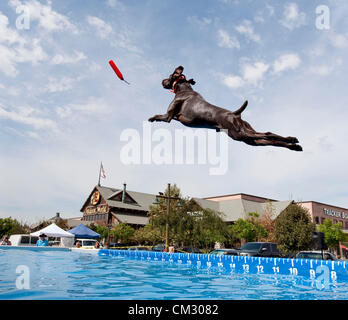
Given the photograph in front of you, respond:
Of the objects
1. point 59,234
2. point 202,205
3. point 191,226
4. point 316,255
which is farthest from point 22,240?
point 316,255

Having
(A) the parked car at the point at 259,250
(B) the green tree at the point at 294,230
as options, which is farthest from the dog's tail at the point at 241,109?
(B) the green tree at the point at 294,230

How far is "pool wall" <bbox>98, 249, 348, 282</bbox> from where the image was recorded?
10.2 metres

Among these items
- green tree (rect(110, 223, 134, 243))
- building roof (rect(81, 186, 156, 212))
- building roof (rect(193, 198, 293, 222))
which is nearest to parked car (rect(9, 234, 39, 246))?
green tree (rect(110, 223, 134, 243))

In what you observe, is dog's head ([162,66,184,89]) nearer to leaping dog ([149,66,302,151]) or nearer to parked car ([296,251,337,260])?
leaping dog ([149,66,302,151])

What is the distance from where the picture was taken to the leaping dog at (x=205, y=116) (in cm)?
482

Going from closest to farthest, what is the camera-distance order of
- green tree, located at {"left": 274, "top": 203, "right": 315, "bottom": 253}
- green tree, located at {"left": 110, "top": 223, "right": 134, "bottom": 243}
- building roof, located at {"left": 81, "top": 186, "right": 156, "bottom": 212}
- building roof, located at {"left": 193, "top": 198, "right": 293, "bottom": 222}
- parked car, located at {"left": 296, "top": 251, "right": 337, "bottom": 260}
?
parked car, located at {"left": 296, "top": 251, "right": 337, "bottom": 260}, green tree, located at {"left": 274, "top": 203, "right": 315, "bottom": 253}, building roof, located at {"left": 193, "top": 198, "right": 293, "bottom": 222}, green tree, located at {"left": 110, "top": 223, "right": 134, "bottom": 243}, building roof, located at {"left": 81, "top": 186, "right": 156, "bottom": 212}

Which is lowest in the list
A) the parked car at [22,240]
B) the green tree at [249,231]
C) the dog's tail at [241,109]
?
the parked car at [22,240]

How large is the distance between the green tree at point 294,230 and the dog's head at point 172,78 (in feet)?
78.7

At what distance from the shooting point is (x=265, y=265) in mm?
12492

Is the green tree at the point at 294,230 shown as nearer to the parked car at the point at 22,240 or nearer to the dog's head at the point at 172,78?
the parked car at the point at 22,240

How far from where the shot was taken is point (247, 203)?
148ft
